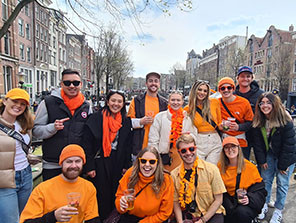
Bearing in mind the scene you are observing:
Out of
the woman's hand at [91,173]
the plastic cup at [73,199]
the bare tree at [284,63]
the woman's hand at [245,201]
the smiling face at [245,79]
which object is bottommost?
the woman's hand at [245,201]

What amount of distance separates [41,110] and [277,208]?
12.8 ft

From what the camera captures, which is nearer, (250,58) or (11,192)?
(11,192)

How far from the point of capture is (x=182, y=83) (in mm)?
53750

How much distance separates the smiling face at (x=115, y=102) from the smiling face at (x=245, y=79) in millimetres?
2182

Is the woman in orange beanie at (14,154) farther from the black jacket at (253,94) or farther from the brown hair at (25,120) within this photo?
the black jacket at (253,94)

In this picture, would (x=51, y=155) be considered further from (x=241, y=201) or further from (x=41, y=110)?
(x=241, y=201)

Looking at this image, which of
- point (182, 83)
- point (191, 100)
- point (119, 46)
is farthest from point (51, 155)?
point (182, 83)

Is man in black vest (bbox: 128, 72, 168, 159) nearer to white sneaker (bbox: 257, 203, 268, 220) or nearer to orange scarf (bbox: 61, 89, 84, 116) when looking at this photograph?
orange scarf (bbox: 61, 89, 84, 116)

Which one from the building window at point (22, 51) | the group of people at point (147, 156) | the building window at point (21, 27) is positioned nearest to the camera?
the group of people at point (147, 156)

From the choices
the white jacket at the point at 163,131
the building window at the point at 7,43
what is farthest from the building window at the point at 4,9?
the white jacket at the point at 163,131

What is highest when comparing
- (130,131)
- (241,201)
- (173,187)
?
(130,131)

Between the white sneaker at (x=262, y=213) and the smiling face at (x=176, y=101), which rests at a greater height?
the smiling face at (x=176, y=101)

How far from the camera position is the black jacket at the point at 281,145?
9.91 feet

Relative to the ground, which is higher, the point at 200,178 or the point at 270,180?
the point at 200,178
